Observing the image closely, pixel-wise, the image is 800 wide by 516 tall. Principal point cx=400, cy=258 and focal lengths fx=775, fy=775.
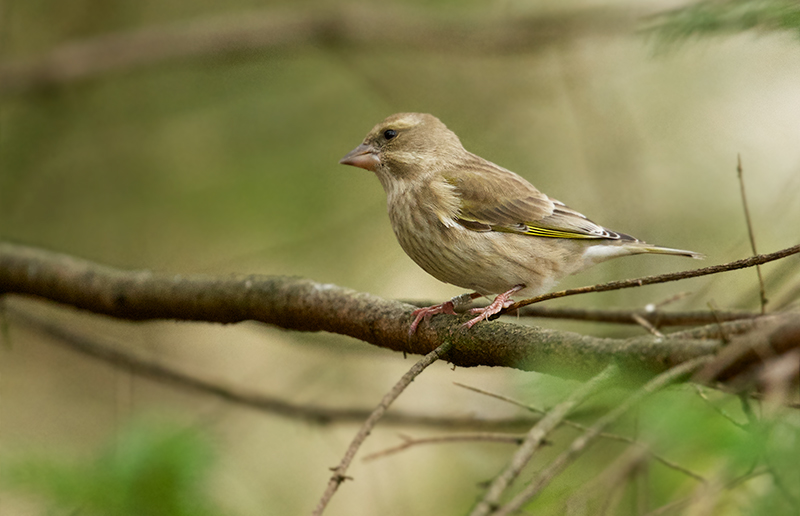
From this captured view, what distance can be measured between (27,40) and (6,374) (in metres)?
4.04

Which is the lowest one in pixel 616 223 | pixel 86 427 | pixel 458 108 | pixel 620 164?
pixel 86 427

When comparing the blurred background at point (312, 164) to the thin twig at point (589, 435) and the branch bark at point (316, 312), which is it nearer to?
the branch bark at point (316, 312)

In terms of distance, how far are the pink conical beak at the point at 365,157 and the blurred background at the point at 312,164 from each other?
1.41 meters

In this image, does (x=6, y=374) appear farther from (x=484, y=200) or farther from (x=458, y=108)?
(x=484, y=200)

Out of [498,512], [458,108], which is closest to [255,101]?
[458,108]

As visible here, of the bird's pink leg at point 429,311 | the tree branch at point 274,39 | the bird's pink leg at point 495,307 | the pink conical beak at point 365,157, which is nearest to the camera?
the bird's pink leg at point 495,307

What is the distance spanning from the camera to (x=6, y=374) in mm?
9008

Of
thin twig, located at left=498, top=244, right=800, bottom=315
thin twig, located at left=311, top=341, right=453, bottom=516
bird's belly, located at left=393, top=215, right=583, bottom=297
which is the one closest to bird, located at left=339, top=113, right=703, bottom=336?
bird's belly, located at left=393, top=215, right=583, bottom=297

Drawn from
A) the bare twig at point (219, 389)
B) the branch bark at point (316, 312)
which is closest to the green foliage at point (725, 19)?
the branch bark at point (316, 312)

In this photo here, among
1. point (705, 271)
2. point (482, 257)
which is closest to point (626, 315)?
point (482, 257)

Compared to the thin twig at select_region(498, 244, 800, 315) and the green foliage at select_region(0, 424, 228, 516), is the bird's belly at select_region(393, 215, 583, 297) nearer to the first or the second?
the thin twig at select_region(498, 244, 800, 315)

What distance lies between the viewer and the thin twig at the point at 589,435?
6.37 feet

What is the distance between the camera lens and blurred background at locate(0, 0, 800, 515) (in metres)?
6.93

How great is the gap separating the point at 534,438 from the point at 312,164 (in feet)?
20.5
